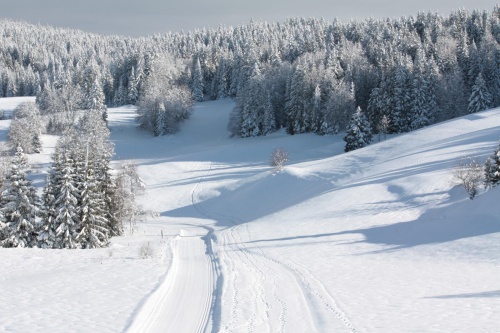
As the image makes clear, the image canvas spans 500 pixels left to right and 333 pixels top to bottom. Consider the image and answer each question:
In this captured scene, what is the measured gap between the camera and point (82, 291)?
15555mm

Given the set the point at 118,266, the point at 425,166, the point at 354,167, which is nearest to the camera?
the point at 118,266

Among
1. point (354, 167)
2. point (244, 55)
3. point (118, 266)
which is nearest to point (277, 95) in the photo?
point (244, 55)

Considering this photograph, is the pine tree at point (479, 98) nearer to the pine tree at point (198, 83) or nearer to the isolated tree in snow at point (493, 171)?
the isolated tree in snow at point (493, 171)

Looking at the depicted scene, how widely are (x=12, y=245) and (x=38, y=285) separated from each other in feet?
47.7

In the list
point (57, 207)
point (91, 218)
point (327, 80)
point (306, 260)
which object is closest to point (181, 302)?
point (306, 260)

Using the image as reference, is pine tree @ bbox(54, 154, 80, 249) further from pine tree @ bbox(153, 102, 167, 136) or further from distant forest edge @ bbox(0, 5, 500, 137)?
pine tree @ bbox(153, 102, 167, 136)

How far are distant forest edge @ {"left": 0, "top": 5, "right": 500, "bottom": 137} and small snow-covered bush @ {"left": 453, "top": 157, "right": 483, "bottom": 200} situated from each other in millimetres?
31958

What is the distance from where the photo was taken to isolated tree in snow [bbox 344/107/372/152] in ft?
211

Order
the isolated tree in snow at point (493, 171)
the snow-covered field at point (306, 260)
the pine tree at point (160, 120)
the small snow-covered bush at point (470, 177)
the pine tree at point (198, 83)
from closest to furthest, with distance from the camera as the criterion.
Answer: the snow-covered field at point (306, 260) → the isolated tree in snow at point (493, 171) → the small snow-covered bush at point (470, 177) → the pine tree at point (160, 120) → the pine tree at point (198, 83)

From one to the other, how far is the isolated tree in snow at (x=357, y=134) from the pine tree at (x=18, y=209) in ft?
152

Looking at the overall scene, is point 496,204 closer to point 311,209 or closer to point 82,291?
point 311,209

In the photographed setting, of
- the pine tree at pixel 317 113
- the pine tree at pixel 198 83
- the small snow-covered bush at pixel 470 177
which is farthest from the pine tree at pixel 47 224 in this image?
the pine tree at pixel 198 83

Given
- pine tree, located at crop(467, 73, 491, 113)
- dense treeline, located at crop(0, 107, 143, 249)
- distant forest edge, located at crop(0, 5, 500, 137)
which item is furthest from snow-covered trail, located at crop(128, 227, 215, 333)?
pine tree, located at crop(467, 73, 491, 113)

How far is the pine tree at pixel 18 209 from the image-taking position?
29.0 metres
